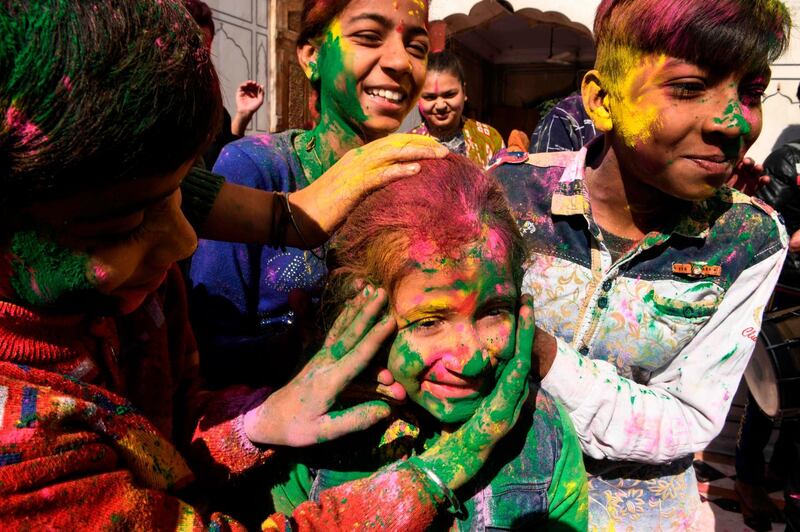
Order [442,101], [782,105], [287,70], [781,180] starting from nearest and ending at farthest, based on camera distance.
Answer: [781,180] → [442,101] → [782,105] → [287,70]

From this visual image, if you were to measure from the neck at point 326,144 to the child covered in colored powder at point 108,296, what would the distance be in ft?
2.47

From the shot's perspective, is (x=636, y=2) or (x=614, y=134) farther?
(x=614, y=134)

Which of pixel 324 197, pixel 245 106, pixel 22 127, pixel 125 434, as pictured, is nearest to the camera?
pixel 22 127

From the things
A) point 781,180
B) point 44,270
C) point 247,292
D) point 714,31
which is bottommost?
point 781,180

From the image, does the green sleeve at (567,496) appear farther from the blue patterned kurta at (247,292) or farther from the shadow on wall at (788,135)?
the shadow on wall at (788,135)

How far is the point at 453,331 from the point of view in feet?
3.94

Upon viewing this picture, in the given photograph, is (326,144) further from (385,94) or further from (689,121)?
(689,121)

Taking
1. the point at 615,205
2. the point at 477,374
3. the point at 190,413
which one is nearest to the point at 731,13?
the point at 615,205

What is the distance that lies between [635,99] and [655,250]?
42 centimetres

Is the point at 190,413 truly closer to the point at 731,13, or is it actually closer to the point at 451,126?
the point at 731,13

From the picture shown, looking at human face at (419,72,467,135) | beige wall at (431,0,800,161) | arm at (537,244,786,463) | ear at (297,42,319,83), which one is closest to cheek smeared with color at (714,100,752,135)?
arm at (537,244,786,463)

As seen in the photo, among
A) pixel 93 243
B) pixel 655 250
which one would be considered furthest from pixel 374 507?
pixel 655 250

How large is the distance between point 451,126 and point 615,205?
282cm

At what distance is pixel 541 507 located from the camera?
1.30 meters
